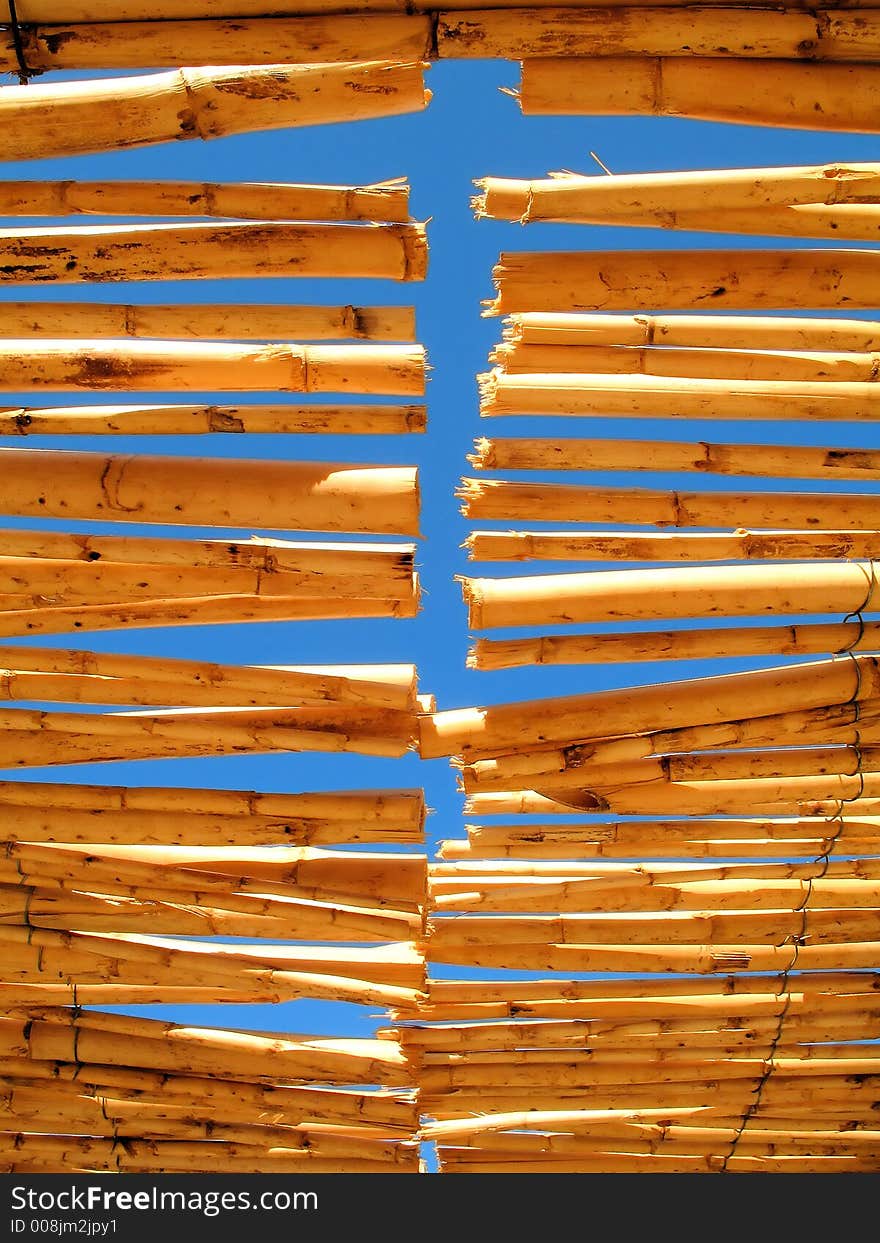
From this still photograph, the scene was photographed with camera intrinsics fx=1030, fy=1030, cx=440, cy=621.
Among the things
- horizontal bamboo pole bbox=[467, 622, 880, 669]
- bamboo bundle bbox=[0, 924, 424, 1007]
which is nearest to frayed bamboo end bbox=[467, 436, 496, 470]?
horizontal bamboo pole bbox=[467, 622, 880, 669]

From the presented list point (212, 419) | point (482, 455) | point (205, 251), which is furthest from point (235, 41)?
point (482, 455)

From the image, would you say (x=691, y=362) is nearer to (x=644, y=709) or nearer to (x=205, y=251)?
(x=644, y=709)

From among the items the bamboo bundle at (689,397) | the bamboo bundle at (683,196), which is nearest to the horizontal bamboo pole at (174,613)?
the bamboo bundle at (689,397)

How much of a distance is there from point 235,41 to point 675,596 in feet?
5.67

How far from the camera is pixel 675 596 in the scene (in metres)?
2.86

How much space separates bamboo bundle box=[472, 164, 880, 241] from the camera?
7.88ft

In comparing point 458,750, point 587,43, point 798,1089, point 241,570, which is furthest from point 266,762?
point 587,43

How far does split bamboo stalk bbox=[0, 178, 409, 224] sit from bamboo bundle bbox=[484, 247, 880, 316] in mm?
389

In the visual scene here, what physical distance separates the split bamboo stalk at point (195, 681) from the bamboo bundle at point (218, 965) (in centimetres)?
105

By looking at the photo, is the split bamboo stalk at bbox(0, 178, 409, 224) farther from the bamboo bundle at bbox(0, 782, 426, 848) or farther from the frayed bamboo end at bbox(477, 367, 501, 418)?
the bamboo bundle at bbox(0, 782, 426, 848)

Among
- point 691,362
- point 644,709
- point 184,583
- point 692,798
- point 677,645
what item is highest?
point 691,362

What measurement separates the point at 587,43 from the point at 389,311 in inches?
28.4

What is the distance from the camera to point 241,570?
2.75 meters

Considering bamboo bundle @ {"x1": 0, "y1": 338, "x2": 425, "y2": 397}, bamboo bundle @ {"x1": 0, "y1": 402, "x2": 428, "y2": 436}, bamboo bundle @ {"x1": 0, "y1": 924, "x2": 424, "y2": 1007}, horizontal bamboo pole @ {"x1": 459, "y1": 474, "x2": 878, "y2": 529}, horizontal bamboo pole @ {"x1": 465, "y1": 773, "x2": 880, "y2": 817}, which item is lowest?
bamboo bundle @ {"x1": 0, "y1": 924, "x2": 424, "y2": 1007}
